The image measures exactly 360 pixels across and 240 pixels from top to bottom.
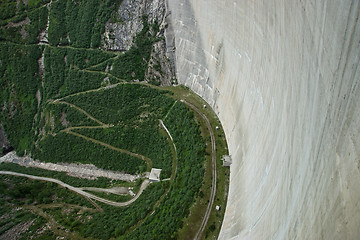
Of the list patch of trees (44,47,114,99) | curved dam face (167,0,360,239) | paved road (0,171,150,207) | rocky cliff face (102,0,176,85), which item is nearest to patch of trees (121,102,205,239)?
curved dam face (167,0,360,239)

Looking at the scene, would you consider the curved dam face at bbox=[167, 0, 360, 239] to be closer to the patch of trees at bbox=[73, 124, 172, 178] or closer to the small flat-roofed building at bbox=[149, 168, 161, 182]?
the patch of trees at bbox=[73, 124, 172, 178]

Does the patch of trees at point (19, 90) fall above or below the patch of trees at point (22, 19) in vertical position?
below

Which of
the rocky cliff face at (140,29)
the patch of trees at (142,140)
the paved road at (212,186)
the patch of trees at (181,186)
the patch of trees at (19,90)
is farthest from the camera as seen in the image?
the patch of trees at (19,90)

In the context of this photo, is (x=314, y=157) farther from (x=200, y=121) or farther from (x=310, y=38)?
(x=200, y=121)

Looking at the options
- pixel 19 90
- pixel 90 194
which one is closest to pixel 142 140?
pixel 90 194

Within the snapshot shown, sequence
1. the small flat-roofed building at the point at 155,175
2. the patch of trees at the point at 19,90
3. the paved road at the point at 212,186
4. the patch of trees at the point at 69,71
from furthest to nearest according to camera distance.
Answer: the patch of trees at the point at 19,90 → the patch of trees at the point at 69,71 → the small flat-roofed building at the point at 155,175 → the paved road at the point at 212,186

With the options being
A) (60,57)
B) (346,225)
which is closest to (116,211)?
(346,225)

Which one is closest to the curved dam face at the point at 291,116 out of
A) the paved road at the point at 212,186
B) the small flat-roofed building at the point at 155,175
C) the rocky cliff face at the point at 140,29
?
the paved road at the point at 212,186

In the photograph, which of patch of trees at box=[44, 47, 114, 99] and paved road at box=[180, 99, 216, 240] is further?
patch of trees at box=[44, 47, 114, 99]

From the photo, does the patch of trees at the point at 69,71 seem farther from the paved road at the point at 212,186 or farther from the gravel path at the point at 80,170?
the paved road at the point at 212,186
